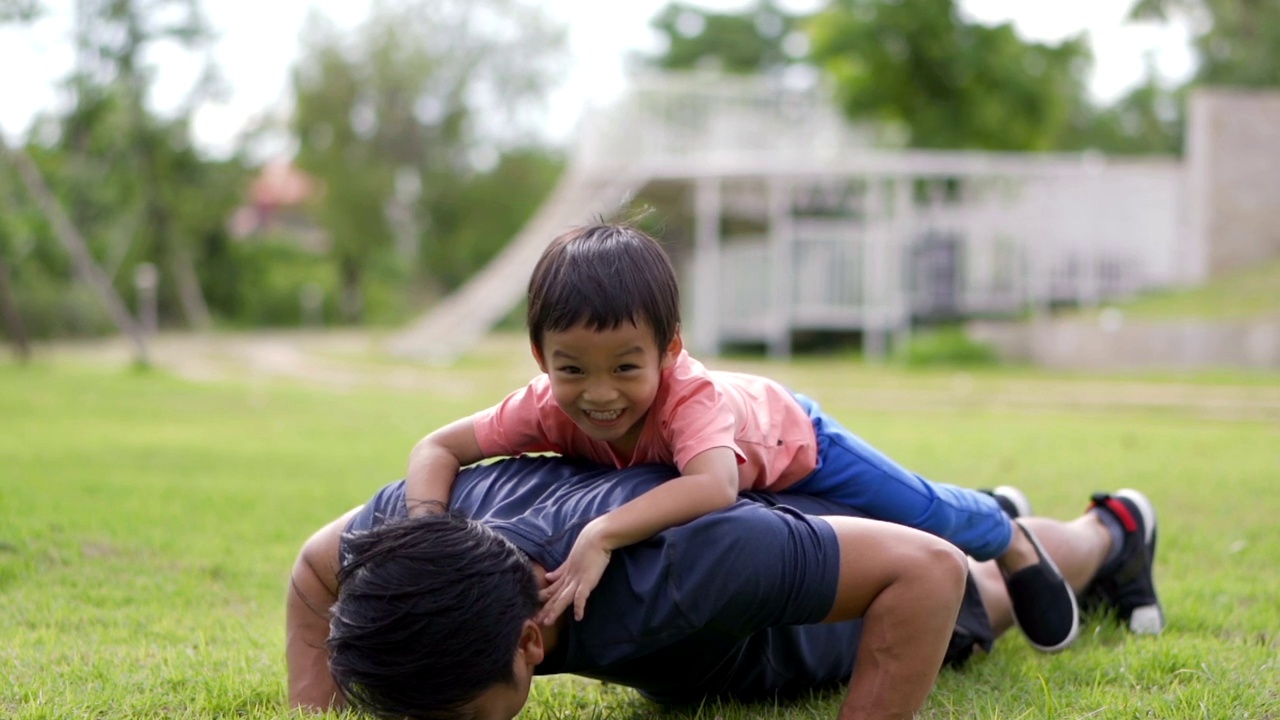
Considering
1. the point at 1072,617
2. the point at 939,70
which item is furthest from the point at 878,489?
the point at 939,70

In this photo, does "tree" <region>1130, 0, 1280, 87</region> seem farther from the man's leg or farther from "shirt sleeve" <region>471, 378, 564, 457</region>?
"shirt sleeve" <region>471, 378, 564, 457</region>

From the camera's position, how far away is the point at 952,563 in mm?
2408

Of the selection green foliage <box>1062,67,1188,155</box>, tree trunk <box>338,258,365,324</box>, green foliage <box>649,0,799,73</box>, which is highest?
green foliage <box>649,0,799,73</box>

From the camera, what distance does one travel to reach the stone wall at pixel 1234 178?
68.0 feet

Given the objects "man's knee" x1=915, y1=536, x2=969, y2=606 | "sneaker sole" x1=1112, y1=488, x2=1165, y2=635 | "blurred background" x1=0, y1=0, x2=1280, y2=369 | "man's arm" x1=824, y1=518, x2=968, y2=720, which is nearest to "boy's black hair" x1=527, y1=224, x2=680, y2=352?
"man's arm" x1=824, y1=518, x2=968, y2=720

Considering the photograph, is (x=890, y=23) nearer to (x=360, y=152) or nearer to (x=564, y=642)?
(x=564, y=642)

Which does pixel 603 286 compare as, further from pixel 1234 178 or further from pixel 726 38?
pixel 726 38

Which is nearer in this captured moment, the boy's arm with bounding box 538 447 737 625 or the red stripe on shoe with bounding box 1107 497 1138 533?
the boy's arm with bounding box 538 447 737 625

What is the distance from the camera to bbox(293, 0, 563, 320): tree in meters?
40.9

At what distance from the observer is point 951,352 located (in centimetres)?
1758

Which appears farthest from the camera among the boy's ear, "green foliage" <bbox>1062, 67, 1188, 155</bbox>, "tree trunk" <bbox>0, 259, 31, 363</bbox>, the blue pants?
"green foliage" <bbox>1062, 67, 1188, 155</bbox>

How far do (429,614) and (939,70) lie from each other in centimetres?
2085

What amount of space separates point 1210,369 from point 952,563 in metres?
13.6

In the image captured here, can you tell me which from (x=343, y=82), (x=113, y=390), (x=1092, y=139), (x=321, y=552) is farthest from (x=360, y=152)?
(x=321, y=552)
